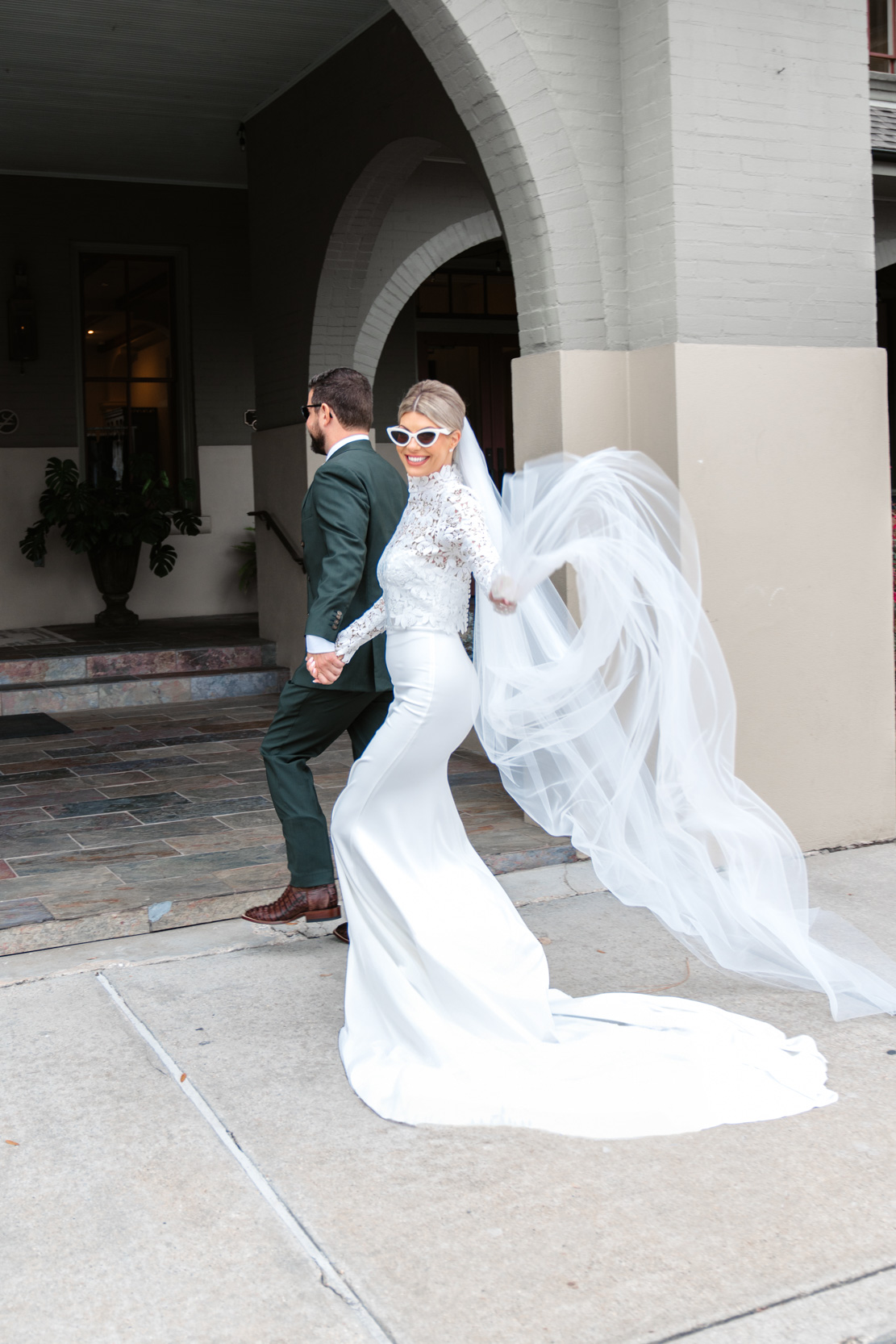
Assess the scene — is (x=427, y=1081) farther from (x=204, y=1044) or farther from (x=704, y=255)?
(x=704, y=255)

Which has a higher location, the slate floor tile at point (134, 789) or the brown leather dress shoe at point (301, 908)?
the slate floor tile at point (134, 789)

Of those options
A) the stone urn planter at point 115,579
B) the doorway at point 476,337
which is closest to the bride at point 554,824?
the stone urn planter at point 115,579

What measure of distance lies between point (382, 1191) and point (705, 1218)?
2.24ft

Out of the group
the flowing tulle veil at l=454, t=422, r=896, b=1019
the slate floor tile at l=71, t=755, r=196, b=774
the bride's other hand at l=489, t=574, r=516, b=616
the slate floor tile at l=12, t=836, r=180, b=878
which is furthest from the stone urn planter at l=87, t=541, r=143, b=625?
the bride's other hand at l=489, t=574, r=516, b=616

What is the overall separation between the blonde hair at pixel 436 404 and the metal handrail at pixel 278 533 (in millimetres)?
5710

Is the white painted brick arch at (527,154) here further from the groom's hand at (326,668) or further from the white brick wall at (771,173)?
the groom's hand at (326,668)

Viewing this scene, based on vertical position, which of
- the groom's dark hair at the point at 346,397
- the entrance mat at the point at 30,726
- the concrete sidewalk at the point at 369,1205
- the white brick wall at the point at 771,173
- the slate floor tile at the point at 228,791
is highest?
the white brick wall at the point at 771,173

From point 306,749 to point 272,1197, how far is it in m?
1.84

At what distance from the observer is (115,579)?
37.2ft

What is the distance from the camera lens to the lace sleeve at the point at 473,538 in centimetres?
346

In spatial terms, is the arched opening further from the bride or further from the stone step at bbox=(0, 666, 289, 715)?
the bride

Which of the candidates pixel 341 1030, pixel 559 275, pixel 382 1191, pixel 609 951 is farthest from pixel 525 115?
pixel 382 1191

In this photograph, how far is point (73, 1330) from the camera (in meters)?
2.39

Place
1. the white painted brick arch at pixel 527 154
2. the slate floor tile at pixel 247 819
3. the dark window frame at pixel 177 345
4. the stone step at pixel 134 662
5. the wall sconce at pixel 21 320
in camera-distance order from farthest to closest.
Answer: the dark window frame at pixel 177 345 → the wall sconce at pixel 21 320 → the stone step at pixel 134 662 → the slate floor tile at pixel 247 819 → the white painted brick arch at pixel 527 154
